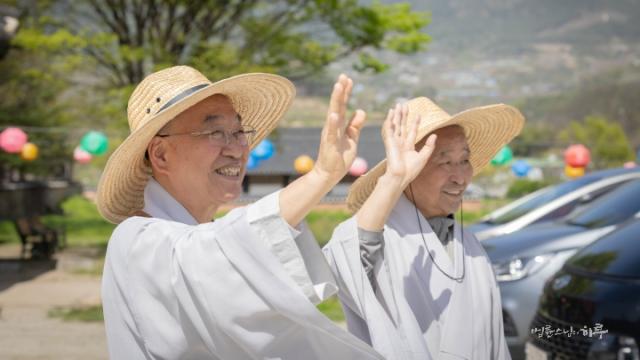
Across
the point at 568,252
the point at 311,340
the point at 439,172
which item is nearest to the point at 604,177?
the point at 568,252

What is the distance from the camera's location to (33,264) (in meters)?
14.5

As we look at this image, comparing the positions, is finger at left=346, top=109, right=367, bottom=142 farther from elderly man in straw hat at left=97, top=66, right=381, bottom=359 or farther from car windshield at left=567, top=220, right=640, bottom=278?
car windshield at left=567, top=220, right=640, bottom=278

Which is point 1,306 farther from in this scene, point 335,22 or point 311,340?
point 311,340

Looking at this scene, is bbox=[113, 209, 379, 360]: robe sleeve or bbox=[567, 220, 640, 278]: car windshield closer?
bbox=[113, 209, 379, 360]: robe sleeve

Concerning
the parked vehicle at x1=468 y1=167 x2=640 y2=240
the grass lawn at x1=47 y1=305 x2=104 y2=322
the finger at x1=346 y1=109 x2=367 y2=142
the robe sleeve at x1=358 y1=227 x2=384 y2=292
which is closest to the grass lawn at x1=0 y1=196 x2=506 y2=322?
the grass lawn at x1=47 y1=305 x2=104 y2=322

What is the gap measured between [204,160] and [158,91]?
0.27 m

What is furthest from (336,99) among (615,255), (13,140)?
(13,140)

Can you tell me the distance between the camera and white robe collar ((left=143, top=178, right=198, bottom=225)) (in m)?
2.32

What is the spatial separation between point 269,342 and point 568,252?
16.9ft

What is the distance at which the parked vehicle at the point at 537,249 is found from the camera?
6211 millimetres

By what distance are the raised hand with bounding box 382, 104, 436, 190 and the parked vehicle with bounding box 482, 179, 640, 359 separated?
158 inches

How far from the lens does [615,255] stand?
13.7 feet

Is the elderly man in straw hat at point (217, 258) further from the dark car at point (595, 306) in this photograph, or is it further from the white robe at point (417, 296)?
the dark car at point (595, 306)

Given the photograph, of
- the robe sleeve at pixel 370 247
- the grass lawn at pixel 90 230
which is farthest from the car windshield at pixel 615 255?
the robe sleeve at pixel 370 247
